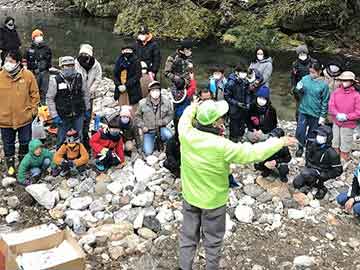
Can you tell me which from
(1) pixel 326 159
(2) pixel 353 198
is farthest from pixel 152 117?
(2) pixel 353 198

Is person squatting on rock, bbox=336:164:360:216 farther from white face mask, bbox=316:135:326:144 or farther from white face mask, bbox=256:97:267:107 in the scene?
white face mask, bbox=256:97:267:107

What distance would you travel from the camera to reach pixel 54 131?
9156mm

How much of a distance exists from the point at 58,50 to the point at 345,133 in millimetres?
12742

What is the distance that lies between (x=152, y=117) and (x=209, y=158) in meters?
3.54

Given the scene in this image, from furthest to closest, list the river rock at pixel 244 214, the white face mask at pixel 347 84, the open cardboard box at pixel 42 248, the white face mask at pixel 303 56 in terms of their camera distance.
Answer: the white face mask at pixel 303 56
the white face mask at pixel 347 84
the river rock at pixel 244 214
the open cardboard box at pixel 42 248

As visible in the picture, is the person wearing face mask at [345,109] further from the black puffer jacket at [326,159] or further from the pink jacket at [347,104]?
the black puffer jacket at [326,159]

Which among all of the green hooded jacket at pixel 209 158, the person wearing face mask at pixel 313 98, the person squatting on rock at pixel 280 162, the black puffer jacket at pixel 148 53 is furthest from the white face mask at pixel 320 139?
the black puffer jacket at pixel 148 53

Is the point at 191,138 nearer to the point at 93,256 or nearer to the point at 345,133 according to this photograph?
the point at 93,256

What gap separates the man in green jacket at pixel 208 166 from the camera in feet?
15.5

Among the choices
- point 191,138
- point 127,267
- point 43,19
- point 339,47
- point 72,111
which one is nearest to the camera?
point 191,138

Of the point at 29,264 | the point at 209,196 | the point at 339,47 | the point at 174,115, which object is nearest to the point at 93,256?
the point at 29,264

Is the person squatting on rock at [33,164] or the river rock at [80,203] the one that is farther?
the person squatting on rock at [33,164]

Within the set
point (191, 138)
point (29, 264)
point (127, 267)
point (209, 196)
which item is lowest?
point (127, 267)

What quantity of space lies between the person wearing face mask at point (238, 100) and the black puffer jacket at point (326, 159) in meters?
1.66
